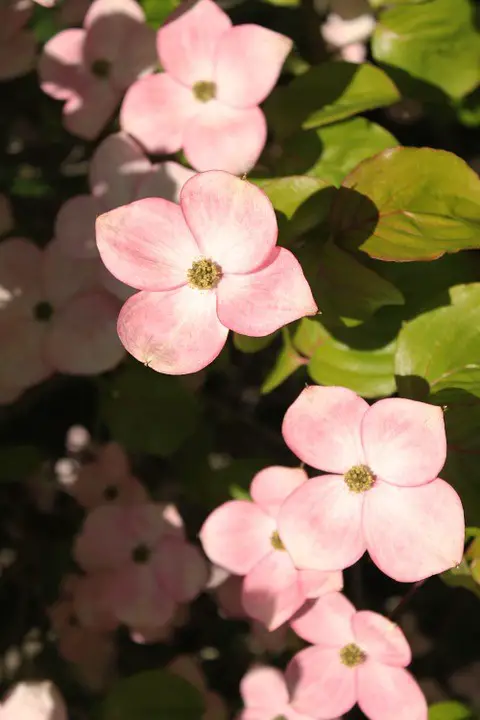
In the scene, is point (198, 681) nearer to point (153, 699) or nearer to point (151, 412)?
point (153, 699)

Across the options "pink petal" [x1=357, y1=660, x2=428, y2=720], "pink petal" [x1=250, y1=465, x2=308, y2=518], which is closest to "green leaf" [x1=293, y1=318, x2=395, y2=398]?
"pink petal" [x1=250, y1=465, x2=308, y2=518]

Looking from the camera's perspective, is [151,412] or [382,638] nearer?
[382,638]

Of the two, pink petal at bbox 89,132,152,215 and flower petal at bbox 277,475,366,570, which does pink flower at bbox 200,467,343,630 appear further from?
pink petal at bbox 89,132,152,215

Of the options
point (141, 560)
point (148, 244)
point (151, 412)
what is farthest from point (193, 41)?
point (141, 560)

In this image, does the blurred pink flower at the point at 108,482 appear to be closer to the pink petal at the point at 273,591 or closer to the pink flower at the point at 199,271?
the pink petal at the point at 273,591

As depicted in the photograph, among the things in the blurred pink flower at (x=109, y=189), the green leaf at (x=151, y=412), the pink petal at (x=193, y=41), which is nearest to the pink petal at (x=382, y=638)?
the green leaf at (x=151, y=412)

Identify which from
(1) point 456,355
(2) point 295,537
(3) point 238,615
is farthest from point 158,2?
(3) point 238,615

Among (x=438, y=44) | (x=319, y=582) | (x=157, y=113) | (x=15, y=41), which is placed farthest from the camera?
(x=15, y=41)
